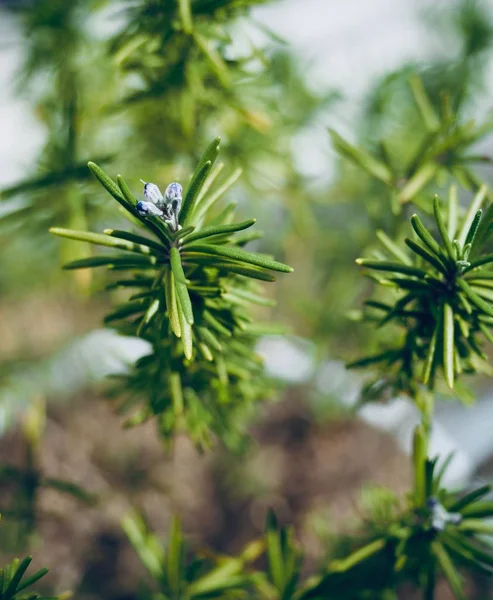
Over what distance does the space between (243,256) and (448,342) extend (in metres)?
0.18

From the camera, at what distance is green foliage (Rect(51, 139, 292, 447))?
1.37ft

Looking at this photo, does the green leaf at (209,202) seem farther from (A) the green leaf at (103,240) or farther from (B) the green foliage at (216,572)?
(B) the green foliage at (216,572)

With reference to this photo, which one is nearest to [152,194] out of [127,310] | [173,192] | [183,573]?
[173,192]

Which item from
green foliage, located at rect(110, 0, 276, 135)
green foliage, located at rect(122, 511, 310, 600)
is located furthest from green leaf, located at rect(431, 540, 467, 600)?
green foliage, located at rect(110, 0, 276, 135)

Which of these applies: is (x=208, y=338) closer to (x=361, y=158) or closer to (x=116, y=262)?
(x=116, y=262)

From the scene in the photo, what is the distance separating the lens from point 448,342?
0.45 meters

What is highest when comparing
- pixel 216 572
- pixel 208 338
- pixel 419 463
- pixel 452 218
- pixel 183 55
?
pixel 183 55

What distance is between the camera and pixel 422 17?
1.02 m

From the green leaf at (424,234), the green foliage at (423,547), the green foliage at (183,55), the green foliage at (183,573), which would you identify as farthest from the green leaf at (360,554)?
the green foliage at (183,55)

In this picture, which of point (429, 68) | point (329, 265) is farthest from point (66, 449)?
point (429, 68)

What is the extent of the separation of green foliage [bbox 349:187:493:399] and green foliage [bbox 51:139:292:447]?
0.12 metres

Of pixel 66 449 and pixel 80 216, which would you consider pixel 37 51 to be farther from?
pixel 66 449

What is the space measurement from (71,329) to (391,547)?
1167 millimetres

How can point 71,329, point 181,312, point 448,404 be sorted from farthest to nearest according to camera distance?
point 71,329
point 448,404
point 181,312
